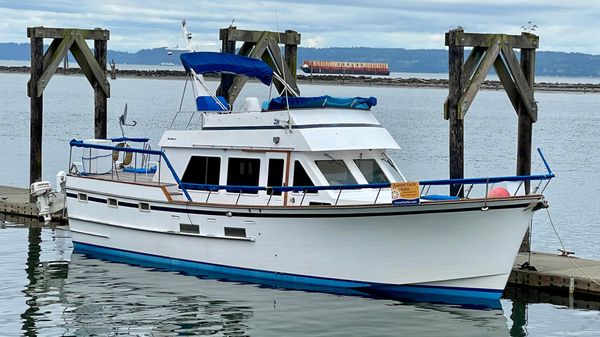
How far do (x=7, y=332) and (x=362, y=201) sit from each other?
6480 millimetres

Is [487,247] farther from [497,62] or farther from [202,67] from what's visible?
[202,67]

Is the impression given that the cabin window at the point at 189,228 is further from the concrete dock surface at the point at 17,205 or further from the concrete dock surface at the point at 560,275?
the concrete dock surface at the point at 17,205

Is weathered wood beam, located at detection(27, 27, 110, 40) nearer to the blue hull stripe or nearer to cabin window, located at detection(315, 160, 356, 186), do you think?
the blue hull stripe

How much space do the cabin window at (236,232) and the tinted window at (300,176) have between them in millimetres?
1295

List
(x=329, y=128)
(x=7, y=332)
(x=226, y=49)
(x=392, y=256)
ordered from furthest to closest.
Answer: (x=226, y=49) → (x=329, y=128) → (x=392, y=256) → (x=7, y=332)

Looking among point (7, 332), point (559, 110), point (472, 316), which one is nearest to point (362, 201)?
point (472, 316)

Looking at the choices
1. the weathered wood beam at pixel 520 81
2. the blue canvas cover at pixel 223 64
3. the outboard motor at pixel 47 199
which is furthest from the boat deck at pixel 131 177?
the weathered wood beam at pixel 520 81

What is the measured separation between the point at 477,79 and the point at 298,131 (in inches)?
152

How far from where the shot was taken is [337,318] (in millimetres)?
18812

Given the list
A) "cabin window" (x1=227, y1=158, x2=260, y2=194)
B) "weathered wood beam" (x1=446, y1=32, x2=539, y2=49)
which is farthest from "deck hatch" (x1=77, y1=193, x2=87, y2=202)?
"weathered wood beam" (x1=446, y1=32, x2=539, y2=49)

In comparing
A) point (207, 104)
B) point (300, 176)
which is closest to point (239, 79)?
point (207, 104)

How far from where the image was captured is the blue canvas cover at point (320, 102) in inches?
839

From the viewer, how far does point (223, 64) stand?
2327 cm

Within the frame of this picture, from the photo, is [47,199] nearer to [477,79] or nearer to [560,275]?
[477,79]
